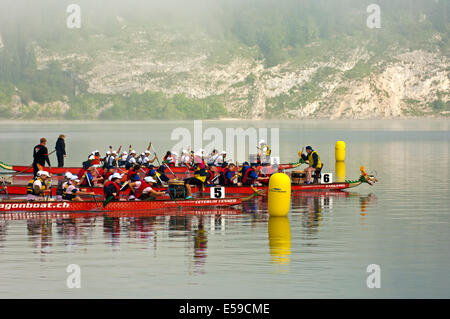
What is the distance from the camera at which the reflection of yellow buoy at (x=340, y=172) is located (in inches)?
2436

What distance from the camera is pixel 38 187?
3841cm

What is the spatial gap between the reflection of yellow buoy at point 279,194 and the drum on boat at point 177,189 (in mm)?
4908

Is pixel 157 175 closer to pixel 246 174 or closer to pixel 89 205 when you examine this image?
pixel 89 205

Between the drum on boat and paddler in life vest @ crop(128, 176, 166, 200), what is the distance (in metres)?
0.54

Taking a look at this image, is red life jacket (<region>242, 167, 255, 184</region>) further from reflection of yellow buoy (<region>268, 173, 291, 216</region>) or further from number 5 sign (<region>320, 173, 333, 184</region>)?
reflection of yellow buoy (<region>268, 173, 291, 216</region>)

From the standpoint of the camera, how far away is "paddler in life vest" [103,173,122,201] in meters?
38.0

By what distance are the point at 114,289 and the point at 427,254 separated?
1273 cm

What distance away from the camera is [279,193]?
38.0 metres

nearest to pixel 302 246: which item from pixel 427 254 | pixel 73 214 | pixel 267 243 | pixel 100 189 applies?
pixel 267 243

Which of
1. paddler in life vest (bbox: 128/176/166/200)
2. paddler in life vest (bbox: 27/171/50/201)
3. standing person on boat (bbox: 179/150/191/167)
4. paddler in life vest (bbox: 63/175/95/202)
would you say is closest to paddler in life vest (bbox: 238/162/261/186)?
paddler in life vest (bbox: 128/176/166/200)

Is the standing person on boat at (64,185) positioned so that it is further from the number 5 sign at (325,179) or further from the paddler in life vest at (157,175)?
the number 5 sign at (325,179)

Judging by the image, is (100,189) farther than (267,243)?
Yes

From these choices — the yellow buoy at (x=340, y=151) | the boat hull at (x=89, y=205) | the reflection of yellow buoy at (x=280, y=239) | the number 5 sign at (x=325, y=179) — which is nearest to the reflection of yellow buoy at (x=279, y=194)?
the reflection of yellow buoy at (x=280, y=239)

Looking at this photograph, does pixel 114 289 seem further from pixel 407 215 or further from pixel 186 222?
pixel 407 215
